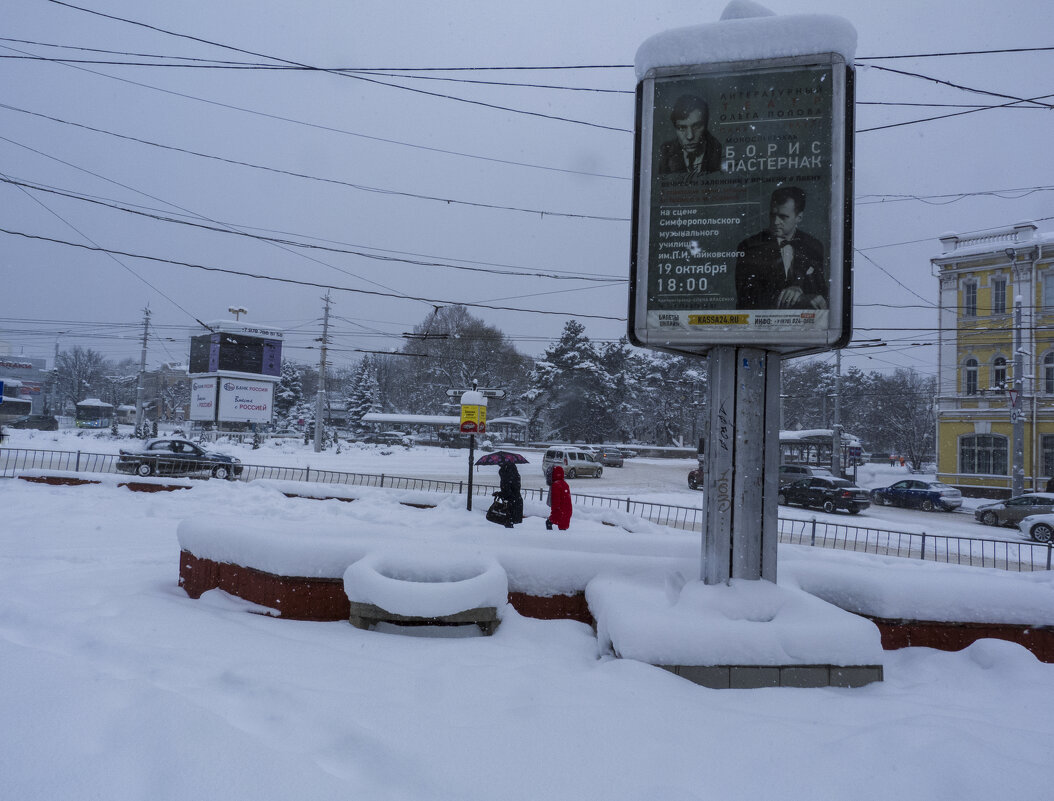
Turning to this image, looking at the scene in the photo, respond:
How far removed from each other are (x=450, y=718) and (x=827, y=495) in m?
24.5

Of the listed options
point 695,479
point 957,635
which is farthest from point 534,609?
point 695,479

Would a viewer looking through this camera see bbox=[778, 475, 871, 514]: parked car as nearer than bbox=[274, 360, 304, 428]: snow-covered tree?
Yes

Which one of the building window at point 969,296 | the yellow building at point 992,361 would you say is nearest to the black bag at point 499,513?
the yellow building at point 992,361

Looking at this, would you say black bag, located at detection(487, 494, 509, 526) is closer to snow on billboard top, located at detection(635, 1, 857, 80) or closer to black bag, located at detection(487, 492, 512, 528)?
black bag, located at detection(487, 492, 512, 528)

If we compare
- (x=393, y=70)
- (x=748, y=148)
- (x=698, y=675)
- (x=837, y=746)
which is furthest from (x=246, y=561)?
(x=393, y=70)

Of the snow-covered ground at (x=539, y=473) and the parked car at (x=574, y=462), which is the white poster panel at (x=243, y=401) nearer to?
the snow-covered ground at (x=539, y=473)

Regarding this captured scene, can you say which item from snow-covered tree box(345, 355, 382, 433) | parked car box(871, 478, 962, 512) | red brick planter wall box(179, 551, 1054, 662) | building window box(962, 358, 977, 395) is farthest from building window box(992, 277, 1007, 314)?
snow-covered tree box(345, 355, 382, 433)

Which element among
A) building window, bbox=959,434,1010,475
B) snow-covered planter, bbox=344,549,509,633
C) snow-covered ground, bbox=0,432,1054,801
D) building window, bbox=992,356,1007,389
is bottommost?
snow-covered ground, bbox=0,432,1054,801

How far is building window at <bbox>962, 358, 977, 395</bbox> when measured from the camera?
3372 centimetres

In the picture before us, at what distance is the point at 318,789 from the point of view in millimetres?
2914

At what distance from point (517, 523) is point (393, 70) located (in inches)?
347

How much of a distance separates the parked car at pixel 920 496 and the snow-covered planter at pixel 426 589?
94.6 ft

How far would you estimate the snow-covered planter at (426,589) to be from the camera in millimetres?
5133

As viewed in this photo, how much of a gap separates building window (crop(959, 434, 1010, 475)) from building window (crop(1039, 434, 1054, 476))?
5.15 ft
